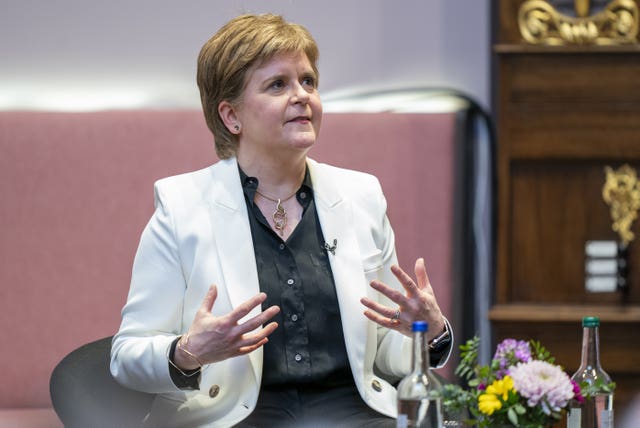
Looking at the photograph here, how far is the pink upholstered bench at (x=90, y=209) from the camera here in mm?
2943

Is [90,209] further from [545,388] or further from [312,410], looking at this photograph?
[545,388]

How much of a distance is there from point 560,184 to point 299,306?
57.4 inches

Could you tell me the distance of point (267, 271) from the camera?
7.59ft

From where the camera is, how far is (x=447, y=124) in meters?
3.15

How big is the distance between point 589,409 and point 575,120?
1.64 meters

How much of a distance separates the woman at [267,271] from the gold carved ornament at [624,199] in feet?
3.87

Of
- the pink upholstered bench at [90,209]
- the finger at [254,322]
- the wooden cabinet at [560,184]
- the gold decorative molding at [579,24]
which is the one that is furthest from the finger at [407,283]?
the gold decorative molding at [579,24]

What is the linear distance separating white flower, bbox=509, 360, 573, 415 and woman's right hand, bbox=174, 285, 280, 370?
1.70 ft

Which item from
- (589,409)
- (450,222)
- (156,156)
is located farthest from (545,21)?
(589,409)

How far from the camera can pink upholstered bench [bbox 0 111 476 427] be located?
2943mm

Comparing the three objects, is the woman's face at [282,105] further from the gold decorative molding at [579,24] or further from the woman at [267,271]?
the gold decorative molding at [579,24]

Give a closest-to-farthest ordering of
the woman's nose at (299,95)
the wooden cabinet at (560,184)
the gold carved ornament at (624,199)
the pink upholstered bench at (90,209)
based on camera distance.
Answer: the woman's nose at (299,95), the pink upholstered bench at (90,209), the wooden cabinet at (560,184), the gold carved ornament at (624,199)

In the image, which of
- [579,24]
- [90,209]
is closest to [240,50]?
[90,209]

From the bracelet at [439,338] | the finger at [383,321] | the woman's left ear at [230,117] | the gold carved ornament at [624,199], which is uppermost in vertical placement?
the woman's left ear at [230,117]
